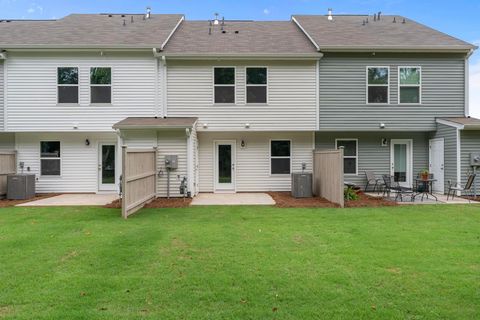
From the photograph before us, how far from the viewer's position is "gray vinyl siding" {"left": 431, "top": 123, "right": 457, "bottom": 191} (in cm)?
1244

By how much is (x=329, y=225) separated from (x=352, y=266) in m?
2.77

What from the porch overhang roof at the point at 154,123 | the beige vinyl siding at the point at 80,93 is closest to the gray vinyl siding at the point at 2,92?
the beige vinyl siding at the point at 80,93

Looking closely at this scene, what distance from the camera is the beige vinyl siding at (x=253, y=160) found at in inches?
544

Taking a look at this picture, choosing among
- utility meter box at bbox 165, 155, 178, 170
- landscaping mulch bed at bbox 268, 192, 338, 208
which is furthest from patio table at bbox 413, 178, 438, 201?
utility meter box at bbox 165, 155, 178, 170

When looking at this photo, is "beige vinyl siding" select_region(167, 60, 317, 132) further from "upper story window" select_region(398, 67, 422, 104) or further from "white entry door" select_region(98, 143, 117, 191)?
"upper story window" select_region(398, 67, 422, 104)

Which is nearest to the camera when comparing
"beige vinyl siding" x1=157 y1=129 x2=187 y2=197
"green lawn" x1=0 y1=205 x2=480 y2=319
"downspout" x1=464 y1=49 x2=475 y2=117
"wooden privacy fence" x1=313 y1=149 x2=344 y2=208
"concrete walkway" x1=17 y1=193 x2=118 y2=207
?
"green lawn" x1=0 y1=205 x2=480 y2=319

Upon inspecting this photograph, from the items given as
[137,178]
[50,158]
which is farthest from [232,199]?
[50,158]

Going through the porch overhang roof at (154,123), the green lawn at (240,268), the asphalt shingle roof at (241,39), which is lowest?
the green lawn at (240,268)

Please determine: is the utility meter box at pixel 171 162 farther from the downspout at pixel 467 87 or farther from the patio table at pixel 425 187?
the downspout at pixel 467 87

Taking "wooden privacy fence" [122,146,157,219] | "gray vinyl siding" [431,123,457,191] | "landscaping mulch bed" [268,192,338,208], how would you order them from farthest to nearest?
"gray vinyl siding" [431,123,457,191]
"landscaping mulch bed" [268,192,338,208]
"wooden privacy fence" [122,146,157,219]

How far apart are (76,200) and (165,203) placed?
126 inches

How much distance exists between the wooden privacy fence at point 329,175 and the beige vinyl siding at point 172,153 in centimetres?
486

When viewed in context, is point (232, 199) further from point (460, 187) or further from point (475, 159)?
point (475, 159)

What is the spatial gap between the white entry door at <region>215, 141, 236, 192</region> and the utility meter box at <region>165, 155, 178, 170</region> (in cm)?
218
